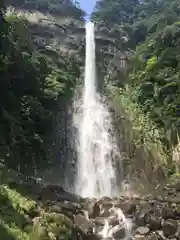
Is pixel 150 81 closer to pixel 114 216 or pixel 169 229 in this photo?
pixel 114 216

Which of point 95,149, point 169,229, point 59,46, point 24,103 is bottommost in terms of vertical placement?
point 169,229

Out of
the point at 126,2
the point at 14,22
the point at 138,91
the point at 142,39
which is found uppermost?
the point at 126,2

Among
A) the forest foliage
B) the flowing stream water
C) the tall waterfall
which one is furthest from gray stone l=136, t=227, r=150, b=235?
the forest foliage

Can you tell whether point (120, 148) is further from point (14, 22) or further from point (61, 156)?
point (14, 22)

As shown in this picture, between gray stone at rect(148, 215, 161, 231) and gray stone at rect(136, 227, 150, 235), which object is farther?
gray stone at rect(148, 215, 161, 231)

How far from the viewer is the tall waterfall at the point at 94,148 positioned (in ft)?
56.5

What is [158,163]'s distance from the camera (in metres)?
17.9

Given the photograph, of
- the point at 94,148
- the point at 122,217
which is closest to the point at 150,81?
the point at 94,148

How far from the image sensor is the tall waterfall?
17234mm

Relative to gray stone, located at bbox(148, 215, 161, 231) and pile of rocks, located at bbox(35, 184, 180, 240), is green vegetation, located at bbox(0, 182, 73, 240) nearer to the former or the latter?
pile of rocks, located at bbox(35, 184, 180, 240)

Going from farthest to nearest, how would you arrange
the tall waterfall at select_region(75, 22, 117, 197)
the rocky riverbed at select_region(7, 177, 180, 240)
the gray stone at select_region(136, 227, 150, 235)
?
1. the tall waterfall at select_region(75, 22, 117, 197)
2. the gray stone at select_region(136, 227, 150, 235)
3. the rocky riverbed at select_region(7, 177, 180, 240)

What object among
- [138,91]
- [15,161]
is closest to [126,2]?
[138,91]

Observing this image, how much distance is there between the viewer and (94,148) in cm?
1939

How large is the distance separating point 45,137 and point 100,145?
3168 millimetres
